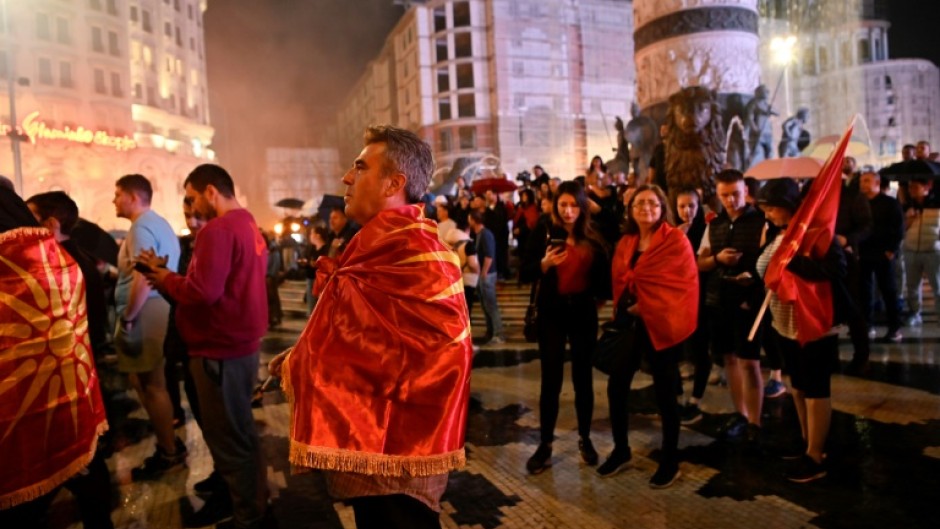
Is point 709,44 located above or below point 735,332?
above

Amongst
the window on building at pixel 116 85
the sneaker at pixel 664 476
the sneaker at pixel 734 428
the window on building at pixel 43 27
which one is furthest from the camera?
the window on building at pixel 116 85

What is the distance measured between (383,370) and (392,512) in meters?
0.49

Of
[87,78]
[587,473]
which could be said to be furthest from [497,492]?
[87,78]

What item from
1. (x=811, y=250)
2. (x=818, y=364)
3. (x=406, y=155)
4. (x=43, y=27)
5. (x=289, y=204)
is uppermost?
(x=43, y=27)

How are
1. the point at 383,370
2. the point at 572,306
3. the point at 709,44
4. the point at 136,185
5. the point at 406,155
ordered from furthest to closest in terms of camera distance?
the point at 709,44, the point at 136,185, the point at 572,306, the point at 406,155, the point at 383,370

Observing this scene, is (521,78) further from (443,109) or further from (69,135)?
(69,135)

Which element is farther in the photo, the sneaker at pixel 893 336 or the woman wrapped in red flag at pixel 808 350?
the sneaker at pixel 893 336

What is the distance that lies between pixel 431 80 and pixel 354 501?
54.5m

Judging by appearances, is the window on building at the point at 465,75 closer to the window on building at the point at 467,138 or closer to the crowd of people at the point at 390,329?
the window on building at the point at 467,138

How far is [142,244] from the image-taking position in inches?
182

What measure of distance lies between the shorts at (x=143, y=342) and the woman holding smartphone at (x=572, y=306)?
9.58ft

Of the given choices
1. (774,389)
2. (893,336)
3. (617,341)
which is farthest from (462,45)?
(617,341)

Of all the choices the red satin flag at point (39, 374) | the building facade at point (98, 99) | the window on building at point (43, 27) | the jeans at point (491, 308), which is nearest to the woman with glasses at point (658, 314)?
the red satin flag at point (39, 374)

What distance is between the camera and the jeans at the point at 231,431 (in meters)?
3.66
